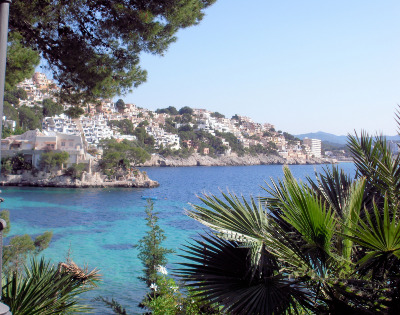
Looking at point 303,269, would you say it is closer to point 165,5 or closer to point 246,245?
point 246,245

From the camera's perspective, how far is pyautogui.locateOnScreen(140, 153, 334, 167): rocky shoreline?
96750 millimetres

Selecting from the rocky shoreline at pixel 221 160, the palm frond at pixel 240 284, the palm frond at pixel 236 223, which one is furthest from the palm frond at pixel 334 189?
the rocky shoreline at pixel 221 160

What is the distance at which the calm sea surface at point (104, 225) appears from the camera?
550 inches

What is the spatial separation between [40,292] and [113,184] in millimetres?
48233

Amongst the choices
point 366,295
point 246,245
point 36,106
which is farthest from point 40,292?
point 36,106

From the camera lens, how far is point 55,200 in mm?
37406

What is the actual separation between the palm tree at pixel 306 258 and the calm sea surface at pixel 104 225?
2.01 metres

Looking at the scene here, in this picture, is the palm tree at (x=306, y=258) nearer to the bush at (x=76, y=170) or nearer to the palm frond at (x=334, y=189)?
the palm frond at (x=334, y=189)

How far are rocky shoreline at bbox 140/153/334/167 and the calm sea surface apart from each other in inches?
1890

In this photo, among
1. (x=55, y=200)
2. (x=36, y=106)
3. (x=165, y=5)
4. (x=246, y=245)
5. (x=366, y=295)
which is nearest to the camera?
(x=366, y=295)

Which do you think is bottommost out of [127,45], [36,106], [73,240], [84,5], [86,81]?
[73,240]

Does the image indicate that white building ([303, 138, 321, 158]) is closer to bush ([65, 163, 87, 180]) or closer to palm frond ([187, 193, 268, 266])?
bush ([65, 163, 87, 180])

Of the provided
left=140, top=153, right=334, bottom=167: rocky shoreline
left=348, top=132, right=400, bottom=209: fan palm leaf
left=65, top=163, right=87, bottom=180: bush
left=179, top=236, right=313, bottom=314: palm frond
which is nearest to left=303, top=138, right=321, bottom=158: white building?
left=140, top=153, right=334, bottom=167: rocky shoreline

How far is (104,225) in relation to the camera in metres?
26.8
